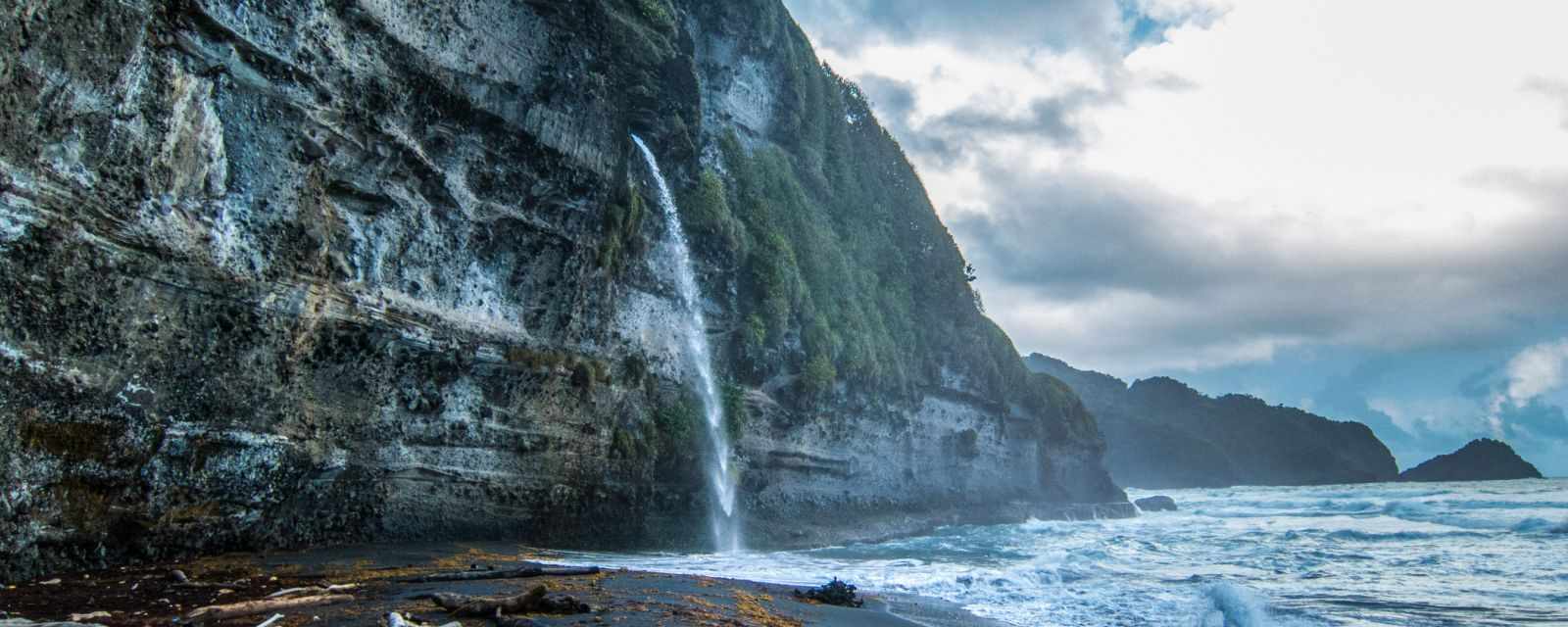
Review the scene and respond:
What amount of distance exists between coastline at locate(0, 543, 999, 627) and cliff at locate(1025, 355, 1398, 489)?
77.9 meters

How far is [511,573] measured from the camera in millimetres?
8859

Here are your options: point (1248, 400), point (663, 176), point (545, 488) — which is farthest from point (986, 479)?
point (1248, 400)

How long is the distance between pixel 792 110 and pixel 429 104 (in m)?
15.9

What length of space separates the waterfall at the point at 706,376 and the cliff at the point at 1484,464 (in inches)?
3676

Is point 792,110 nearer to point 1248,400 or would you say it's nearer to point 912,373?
point 912,373

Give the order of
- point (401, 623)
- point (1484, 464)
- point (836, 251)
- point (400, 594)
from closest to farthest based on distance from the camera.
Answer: point (401, 623) < point (400, 594) < point (836, 251) < point (1484, 464)

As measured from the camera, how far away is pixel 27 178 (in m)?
7.46

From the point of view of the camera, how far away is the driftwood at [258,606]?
5973mm

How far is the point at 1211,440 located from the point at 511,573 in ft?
317

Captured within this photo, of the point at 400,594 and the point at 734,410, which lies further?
the point at 734,410

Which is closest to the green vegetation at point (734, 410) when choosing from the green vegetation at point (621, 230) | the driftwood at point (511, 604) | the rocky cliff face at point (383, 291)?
the rocky cliff face at point (383, 291)

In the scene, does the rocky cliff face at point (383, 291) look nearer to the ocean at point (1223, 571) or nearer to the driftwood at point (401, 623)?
the ocean at point (1223, 571)

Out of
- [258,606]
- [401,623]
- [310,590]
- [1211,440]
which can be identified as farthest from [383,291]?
[1211,440]

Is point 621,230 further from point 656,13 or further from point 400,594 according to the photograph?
point 400,594
